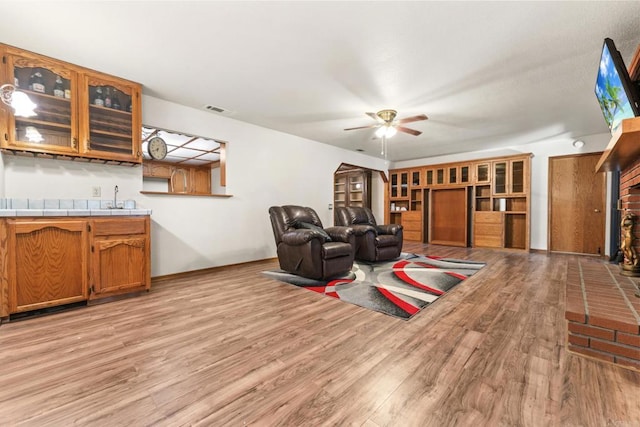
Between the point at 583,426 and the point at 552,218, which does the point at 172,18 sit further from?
the point at 552,218

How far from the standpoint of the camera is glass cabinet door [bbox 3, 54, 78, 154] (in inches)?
96.7

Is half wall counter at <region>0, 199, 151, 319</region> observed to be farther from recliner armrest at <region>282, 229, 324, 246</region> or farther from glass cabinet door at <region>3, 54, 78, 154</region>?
recliner armrest at <region>282, 229, 324, 246</region>

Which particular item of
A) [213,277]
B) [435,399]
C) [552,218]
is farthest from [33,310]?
[552,218]

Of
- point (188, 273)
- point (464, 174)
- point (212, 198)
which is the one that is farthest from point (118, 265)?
point (464, 174)

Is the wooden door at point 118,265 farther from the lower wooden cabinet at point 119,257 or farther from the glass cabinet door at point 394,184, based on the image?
the glass cabinet door at point 394,184

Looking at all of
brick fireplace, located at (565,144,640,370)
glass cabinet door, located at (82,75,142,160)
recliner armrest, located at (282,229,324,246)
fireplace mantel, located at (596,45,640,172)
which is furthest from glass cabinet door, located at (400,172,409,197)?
glass cabinet door, located at (82,75,142,160)

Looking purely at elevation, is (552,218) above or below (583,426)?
above

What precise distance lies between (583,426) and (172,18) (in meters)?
3.42

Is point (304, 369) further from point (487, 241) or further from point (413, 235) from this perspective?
point (413, 235)

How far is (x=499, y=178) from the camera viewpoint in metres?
6.05

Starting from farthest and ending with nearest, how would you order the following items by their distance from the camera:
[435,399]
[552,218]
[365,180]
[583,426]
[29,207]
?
1. [365,180]
2. [552,218]
3. [29,207]
4. [435,399]
5. [583,426]

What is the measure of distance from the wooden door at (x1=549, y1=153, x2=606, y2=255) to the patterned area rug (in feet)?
8.46

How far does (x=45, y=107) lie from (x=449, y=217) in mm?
7451

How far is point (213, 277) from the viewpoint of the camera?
143 inches
